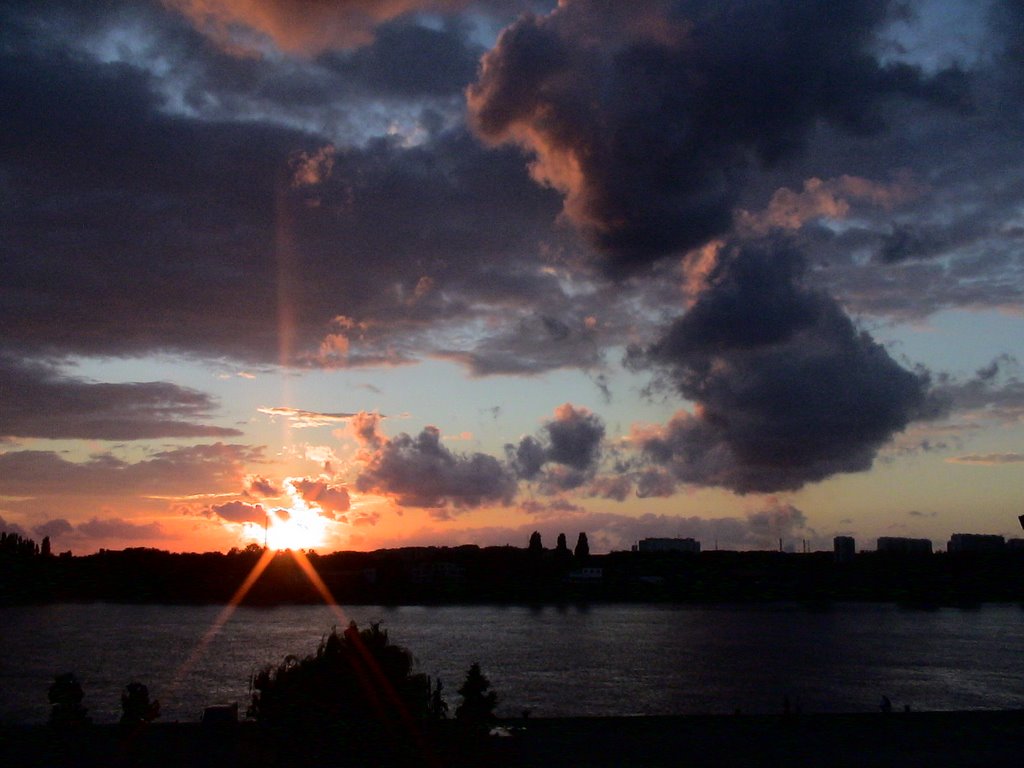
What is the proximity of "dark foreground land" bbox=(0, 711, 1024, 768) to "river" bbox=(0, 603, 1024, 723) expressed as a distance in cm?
3184

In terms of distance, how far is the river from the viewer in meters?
76.6

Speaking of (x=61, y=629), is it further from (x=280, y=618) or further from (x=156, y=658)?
(x=156, y=658)

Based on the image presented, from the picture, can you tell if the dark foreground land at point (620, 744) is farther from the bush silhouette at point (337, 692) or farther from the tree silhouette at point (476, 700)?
the tree silhouette at point (476, 700)

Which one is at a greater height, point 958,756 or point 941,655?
point 958,756

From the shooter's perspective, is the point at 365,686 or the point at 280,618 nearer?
the point at 365,686

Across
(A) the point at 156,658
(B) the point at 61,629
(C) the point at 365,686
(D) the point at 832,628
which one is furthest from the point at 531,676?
(B) the point at 61,629

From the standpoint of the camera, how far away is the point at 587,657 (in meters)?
107

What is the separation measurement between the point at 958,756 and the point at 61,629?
157 metres

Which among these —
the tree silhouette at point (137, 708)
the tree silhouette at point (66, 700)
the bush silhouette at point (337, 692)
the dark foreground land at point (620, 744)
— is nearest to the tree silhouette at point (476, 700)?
the dark foreground land at point (620, 744)

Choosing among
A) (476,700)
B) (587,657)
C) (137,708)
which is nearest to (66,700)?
(137,708)

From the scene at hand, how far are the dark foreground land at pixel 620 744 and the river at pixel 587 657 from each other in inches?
1253

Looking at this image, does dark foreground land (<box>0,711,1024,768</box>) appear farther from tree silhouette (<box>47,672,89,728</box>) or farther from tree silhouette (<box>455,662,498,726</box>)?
tree silhouette (<box>47,672,89,728</box>)

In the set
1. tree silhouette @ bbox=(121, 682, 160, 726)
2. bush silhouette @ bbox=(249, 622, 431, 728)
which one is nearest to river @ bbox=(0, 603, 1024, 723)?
tree silhouette @ bbox=(121, 682, 160, 726)

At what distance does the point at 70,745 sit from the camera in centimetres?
2788
